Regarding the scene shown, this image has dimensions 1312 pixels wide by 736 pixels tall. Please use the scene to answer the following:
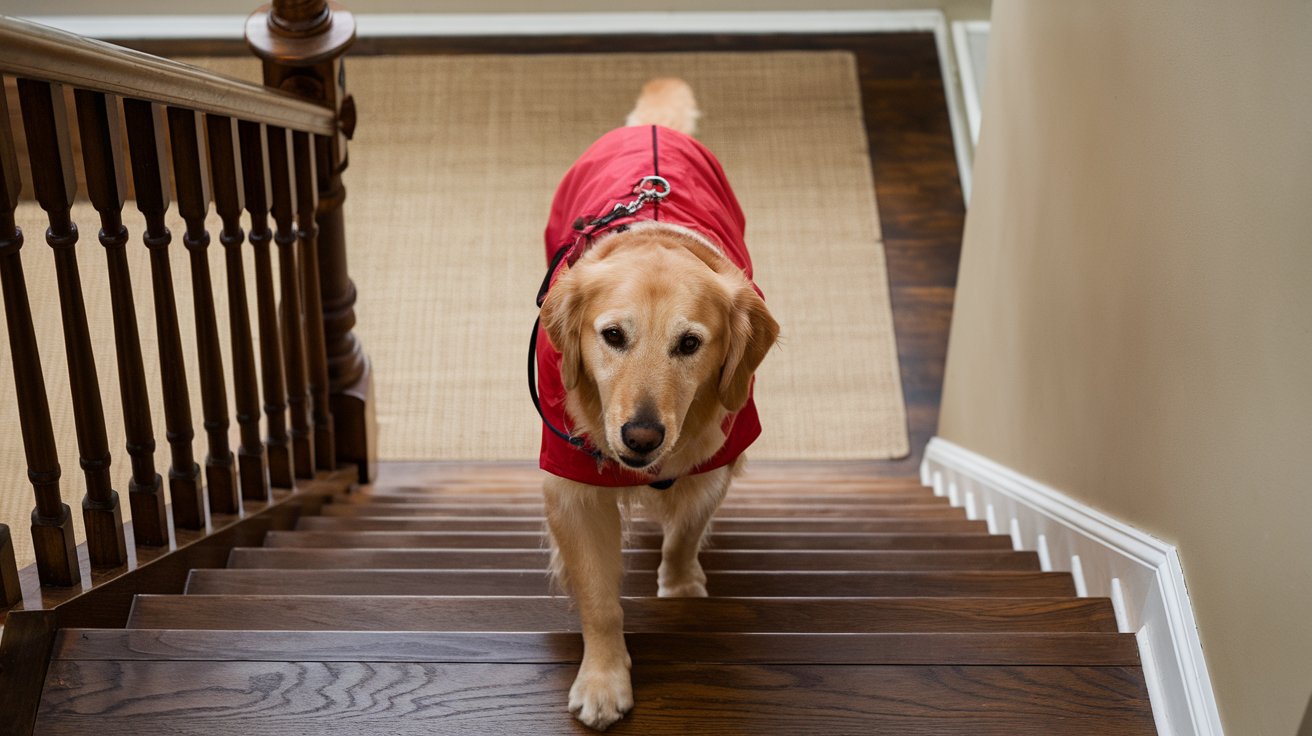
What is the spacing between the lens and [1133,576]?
5.45 feet

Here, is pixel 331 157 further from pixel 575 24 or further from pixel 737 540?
pixel 575 24

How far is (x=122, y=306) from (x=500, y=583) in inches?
28.5

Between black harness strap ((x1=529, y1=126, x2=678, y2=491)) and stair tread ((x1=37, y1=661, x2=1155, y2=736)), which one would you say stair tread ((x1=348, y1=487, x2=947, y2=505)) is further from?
stair tread ((x1=37, y1=661, x2=1155, y2=736))

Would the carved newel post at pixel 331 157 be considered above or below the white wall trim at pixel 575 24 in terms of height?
below

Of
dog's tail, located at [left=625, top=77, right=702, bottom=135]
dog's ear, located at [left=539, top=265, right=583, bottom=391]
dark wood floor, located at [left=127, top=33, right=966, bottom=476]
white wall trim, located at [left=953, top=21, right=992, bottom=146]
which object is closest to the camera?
dog's ear, located at [left=539, top=265, right=583, bottom=391]

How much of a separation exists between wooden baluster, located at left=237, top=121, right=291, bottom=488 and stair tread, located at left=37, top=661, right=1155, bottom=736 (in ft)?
2.61

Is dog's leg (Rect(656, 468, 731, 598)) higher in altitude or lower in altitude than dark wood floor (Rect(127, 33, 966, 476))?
lower

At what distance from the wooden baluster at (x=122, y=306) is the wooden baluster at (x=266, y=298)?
0.38 m

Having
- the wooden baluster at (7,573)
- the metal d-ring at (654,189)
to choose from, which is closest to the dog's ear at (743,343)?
the metal d-ring at (654,189)

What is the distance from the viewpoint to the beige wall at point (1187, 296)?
1269 millimetres

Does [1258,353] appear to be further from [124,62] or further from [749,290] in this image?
[124,62]

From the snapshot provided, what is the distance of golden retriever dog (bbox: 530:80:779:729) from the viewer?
1517 millimetres

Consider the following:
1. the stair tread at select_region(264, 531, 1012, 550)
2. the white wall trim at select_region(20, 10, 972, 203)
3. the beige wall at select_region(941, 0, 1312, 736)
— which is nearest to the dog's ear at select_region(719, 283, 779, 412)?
the beige wall at select_region(941, 0, 1312, 736)

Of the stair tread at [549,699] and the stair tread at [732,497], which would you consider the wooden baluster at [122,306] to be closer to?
the stair tread at [549,699]
